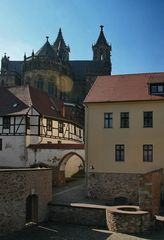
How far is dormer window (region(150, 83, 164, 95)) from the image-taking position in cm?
2797

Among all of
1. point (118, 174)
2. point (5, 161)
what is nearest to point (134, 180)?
point (118, 174)

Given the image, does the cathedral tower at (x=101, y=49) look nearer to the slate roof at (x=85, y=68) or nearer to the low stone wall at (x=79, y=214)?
the slate roof at (x=85, y=68)

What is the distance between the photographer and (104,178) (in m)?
27.8

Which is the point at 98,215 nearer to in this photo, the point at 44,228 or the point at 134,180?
the point at 44,228

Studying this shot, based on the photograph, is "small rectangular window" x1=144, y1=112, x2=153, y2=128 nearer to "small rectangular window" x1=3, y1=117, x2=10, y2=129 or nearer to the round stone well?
the round stone well

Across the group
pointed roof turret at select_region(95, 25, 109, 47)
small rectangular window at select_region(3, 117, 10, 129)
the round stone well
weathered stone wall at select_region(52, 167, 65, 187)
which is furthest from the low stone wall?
pointed roof turret at select_region(95, 25, 109, 47)

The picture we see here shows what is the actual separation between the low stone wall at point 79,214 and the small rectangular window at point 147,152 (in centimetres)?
582

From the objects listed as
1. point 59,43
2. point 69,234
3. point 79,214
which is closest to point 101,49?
point 59,43

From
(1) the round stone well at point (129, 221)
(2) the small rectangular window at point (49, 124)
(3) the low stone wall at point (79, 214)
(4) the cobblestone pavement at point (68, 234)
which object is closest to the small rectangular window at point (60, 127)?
(2) the small rectangular window at point (49, 124)

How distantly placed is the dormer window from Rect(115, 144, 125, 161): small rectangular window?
4893 millimetres

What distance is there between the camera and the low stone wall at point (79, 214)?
74.8 feet

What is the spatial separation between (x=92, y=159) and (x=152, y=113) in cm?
585

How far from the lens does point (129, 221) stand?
2109cm

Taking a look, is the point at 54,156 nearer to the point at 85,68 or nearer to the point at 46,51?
the point at 46,51
